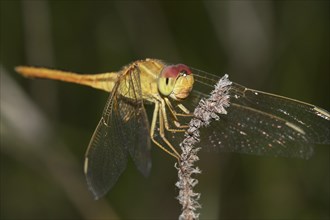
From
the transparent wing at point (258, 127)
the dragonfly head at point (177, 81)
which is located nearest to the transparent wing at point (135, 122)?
the dragonfly head at point (177, 81)

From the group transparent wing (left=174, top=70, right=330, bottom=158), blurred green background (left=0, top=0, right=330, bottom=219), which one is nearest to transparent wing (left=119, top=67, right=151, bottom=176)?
transparent wing (left=174, top=70, right=330, bottom=158)

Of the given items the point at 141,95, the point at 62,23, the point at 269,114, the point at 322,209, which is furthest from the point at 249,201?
the point at 62,23

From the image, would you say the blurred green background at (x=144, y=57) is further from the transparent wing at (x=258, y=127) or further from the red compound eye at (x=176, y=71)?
the red compound eye at (x=176, y=71)

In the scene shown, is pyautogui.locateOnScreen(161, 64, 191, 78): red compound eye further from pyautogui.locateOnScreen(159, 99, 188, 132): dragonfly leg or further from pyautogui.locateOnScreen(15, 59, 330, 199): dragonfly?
pyautogui.locateOnScreen(159, 99, 188, 132): dragonfly leg

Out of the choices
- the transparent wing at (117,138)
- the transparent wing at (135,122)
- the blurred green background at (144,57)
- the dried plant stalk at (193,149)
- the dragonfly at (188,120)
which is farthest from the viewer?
the blurred green background at (144,57)

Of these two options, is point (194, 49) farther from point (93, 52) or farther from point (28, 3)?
point (28, 3)
